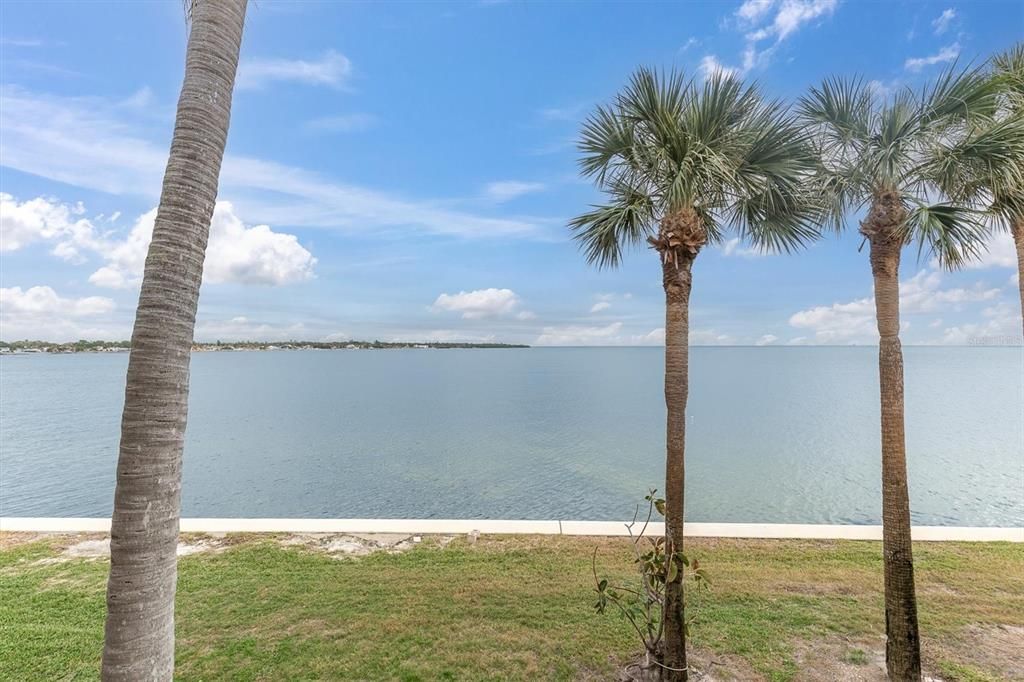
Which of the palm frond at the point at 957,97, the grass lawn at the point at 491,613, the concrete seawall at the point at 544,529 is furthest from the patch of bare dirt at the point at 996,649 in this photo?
the palm frond at the point at 957,97

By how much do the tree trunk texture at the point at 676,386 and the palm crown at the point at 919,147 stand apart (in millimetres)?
1861

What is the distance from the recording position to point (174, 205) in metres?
2.31

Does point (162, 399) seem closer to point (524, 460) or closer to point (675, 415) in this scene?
point (675, 415)

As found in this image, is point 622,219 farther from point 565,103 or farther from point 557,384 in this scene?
point 557,384

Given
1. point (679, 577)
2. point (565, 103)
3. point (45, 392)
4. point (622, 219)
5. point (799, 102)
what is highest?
point (565, 103)

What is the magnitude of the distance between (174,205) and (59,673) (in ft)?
16.2

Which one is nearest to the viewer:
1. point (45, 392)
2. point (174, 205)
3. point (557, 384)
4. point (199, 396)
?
point (174, 205)

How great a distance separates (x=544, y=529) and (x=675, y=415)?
4888mm

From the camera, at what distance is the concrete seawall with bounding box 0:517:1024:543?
8039 mm

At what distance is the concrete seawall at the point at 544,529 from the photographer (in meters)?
8.04

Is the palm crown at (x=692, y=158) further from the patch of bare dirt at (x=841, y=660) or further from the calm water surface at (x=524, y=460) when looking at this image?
the calm water surface at (x=524, y=460)

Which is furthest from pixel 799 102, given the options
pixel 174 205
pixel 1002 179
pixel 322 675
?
pixel 322 675

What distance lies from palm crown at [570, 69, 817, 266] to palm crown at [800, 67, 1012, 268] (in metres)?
0.38

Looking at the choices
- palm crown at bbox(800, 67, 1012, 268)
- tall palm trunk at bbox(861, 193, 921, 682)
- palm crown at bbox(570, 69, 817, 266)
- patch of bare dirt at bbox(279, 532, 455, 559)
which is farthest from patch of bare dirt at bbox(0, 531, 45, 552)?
palm crown at bbox(800, 67, 1012, 268)
